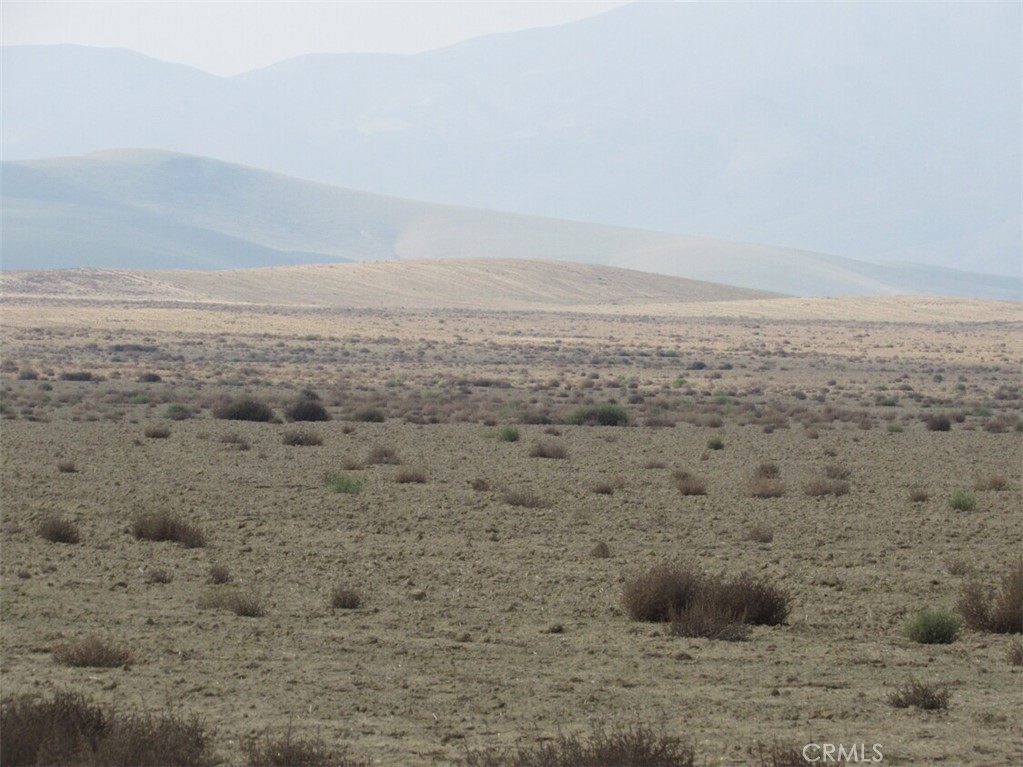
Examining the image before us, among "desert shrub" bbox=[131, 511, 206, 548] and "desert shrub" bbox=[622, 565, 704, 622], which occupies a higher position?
"desert shrub" bbox=[622, 565, 704, 622]

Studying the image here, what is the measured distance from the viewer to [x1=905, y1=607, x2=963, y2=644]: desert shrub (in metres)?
11.9

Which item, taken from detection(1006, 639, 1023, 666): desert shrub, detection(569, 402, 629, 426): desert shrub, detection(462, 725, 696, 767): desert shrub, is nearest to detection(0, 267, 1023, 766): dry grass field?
detection(1006, 639, 1023, 666): desert shrub

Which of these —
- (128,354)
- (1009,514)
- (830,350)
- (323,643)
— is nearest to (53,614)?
(323,643)

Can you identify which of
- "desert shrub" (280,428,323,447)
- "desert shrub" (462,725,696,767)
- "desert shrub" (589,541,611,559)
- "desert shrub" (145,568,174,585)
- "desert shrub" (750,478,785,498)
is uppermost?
"desert shrub" (462,725,696,767)

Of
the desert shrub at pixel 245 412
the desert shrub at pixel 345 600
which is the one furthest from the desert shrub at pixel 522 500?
the desert shrub at pixel 245 412

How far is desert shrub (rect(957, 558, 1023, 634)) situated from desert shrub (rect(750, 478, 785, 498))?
339 inches

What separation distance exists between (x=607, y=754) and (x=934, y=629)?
17.8 feet

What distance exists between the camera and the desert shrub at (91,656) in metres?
10.6

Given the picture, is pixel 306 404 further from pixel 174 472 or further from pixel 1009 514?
pixel 1009 514

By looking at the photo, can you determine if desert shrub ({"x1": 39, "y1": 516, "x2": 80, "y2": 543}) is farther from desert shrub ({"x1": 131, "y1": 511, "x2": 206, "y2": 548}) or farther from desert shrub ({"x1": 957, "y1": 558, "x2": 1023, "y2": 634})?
desert shrub ({"x1": 957, "y1": 558, "x2": 1023, "y2": 634})

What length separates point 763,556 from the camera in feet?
53.5

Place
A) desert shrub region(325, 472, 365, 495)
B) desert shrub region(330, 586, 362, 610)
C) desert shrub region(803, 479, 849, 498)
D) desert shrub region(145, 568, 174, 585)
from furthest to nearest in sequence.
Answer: desert shrub region(803, 479, 849, 498) → desert shrub region(325, 472, 365, 495) → desert shrub region(145, 568, 174, 585) → desert shrub region(330, 586, 362, 610)

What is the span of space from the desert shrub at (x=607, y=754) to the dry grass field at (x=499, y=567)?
25 cm

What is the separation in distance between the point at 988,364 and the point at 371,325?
40556mm
